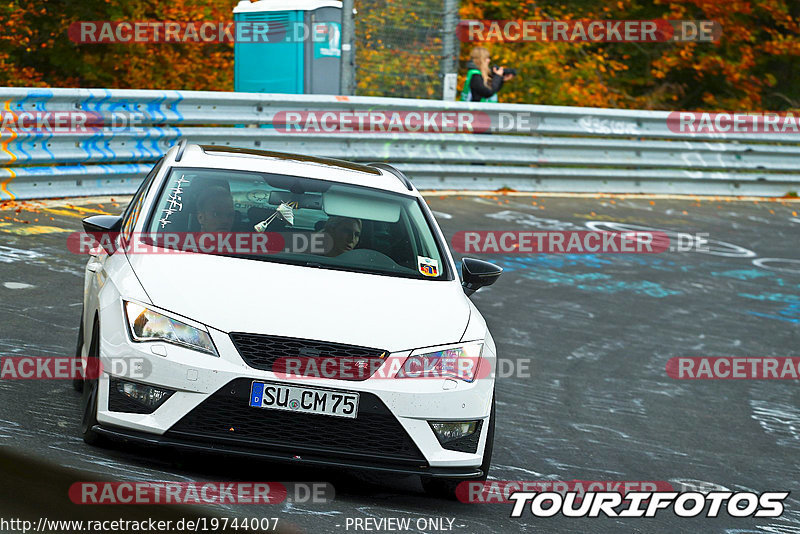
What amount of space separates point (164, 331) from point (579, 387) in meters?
4.00

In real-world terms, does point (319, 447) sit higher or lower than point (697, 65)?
lower

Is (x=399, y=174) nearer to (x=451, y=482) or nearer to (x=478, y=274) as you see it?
(x=478, y=274)

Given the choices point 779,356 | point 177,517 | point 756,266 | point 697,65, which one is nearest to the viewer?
point 177,517

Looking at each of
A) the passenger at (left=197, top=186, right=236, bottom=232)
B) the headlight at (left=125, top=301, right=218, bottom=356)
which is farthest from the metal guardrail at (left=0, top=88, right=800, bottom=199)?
the headlight at (left=125, top=301, right=218, bottom=356)

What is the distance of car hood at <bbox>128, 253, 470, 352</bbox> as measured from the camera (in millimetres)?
4973

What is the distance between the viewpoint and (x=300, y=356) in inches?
192

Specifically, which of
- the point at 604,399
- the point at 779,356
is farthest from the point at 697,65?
the point at 604,399

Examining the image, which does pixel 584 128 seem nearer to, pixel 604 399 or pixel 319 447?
pixel 604 399

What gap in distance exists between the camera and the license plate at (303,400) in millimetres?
4824

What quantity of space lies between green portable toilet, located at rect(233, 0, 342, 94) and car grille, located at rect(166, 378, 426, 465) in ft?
43.1

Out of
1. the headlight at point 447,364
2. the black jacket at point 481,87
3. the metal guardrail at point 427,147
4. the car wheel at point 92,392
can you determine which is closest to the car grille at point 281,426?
the headlight at point 447,364

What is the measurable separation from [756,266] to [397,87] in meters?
5.93

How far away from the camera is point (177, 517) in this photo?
2002 mm

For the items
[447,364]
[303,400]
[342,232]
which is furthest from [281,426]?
[342,232]
